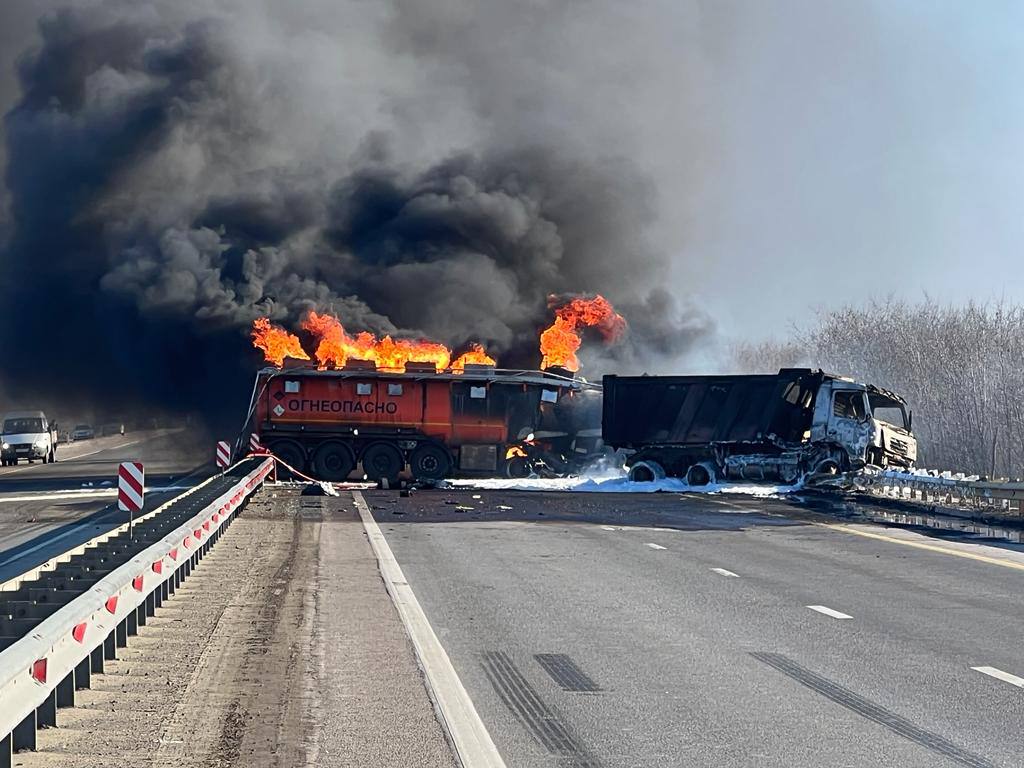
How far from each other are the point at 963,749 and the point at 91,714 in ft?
15.3

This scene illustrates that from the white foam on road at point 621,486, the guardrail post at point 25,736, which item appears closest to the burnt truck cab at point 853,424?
the white foam on road at point 621,486

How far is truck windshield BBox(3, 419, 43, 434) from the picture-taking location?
165ft

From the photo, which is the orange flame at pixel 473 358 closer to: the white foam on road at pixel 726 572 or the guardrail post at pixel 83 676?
the white foam on road at pixel 726 572

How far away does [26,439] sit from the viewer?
49.7m

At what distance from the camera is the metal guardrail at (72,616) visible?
18.6 feet

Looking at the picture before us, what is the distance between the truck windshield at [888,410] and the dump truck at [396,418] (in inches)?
344

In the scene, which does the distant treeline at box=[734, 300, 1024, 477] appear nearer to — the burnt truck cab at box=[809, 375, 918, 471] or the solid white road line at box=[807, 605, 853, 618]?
the burnt truck cab at box=[809, 375, 918, 471]

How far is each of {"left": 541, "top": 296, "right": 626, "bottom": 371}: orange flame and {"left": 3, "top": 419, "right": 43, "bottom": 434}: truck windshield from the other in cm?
2012

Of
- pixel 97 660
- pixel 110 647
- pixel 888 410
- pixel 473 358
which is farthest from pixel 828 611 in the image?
pixel 473 358

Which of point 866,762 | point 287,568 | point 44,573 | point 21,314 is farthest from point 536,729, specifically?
point 21,314

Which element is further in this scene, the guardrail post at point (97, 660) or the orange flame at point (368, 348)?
the orange flame at point (368, 348)

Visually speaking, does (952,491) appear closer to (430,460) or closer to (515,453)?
(515,453)

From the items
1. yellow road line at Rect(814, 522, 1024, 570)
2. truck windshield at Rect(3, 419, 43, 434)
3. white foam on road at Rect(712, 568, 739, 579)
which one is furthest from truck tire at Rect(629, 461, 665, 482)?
truck windshield at Rect(3, 419, 43, 434)

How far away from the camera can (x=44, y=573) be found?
9.19m
